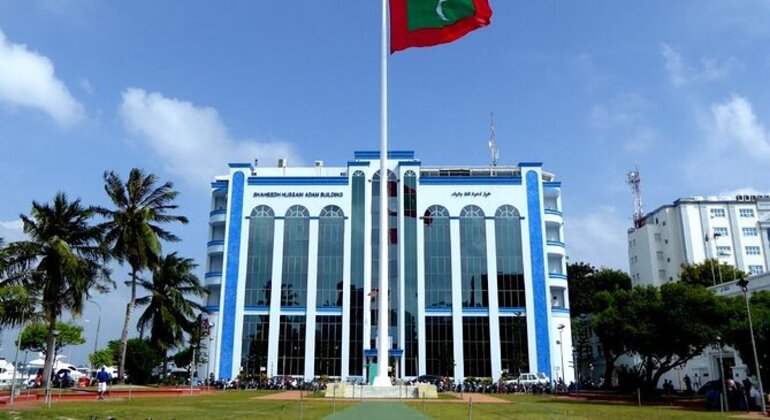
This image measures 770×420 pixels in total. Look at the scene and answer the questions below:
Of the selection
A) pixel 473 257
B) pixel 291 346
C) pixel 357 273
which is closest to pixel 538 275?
pixel 473 257

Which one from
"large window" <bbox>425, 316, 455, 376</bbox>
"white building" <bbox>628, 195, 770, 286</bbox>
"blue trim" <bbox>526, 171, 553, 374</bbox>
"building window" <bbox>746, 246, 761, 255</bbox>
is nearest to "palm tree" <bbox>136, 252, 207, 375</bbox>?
"large window" <bbox>425, 316, 455, 376</bbox>

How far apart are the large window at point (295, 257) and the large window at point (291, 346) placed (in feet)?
5.84

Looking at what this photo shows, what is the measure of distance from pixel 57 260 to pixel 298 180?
3029 centimetres

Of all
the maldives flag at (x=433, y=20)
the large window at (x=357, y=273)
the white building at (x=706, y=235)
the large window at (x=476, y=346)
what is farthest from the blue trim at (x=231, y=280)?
the white building at (x=706, y=235)

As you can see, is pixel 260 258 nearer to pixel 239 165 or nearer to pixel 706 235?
pixel 239 165

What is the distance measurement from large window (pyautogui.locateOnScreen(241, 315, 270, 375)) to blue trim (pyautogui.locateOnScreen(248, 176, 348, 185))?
13.4 m

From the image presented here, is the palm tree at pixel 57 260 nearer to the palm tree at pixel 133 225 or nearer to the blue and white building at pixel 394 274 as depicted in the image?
the palm tree at pixel 133 225

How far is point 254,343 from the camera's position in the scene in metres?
57.9

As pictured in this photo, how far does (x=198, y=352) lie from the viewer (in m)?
56.2

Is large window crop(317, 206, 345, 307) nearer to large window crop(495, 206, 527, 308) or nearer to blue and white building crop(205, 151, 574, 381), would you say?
blue and white building crop(205, 151, 574, 381)

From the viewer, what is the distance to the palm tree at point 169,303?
47.6 m

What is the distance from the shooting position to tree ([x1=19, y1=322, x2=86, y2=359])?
65.9 meters

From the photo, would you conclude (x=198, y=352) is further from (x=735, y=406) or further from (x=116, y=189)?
(x=735, y=406)

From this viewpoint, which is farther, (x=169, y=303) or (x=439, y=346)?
(x=439, y=346)
